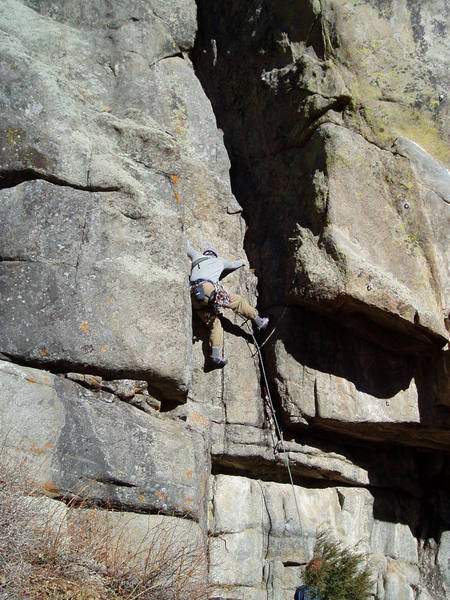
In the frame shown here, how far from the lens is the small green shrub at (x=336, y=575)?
23.9 feet

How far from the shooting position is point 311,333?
8.16 meters

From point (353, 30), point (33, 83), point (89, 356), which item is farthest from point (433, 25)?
point (89, 356)

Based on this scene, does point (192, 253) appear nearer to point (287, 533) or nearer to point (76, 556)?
point (287, 533)

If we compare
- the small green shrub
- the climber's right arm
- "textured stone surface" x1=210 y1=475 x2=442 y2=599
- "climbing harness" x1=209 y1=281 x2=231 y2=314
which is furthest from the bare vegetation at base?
the climber's right arm

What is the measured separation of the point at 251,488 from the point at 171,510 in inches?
82.4

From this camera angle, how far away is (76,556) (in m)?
4.91

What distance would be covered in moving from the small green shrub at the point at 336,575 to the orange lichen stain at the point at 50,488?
3169mm

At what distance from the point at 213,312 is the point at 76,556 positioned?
3.43 meters

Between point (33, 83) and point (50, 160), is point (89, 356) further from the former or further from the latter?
point (33, 83)

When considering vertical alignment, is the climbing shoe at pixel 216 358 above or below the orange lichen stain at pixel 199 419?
above

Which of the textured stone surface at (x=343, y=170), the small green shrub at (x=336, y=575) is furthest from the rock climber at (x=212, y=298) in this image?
the small green shrub at (x=336, y=575)

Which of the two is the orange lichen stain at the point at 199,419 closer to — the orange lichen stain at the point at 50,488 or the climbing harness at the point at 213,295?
the climbing harness at the point at 213,295

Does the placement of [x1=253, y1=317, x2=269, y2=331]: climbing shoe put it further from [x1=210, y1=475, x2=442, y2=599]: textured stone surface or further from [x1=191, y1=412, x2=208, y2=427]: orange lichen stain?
[x1=210, y1=475, x2=442, y2=599]: textured stone surface

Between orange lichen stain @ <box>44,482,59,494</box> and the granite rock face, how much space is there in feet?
1.31
